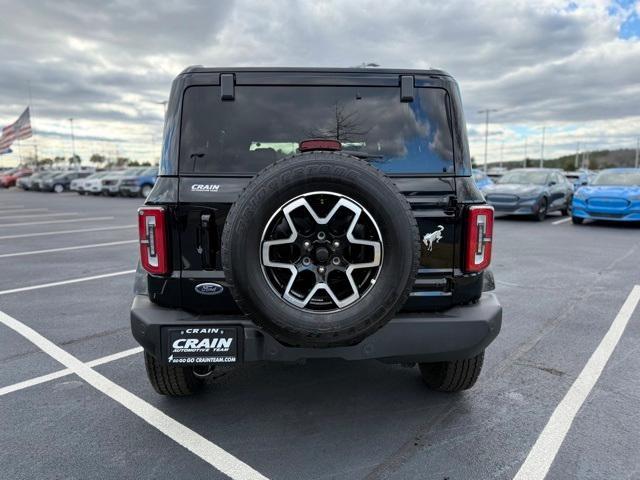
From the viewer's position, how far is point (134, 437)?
285 centimetres

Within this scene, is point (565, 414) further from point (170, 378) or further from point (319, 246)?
point (170, 378)

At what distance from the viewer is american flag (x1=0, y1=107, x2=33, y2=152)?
43.1 m

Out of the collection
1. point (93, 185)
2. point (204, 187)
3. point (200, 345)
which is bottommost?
point (93, 185)

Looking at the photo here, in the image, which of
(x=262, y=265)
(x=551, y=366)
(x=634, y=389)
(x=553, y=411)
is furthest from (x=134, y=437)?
(x=634, y=389)

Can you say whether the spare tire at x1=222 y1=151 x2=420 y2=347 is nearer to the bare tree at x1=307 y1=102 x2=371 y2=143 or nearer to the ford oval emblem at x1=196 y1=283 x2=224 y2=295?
the ford oval emblem at x1=196 y1=283 x2=224 y2=295

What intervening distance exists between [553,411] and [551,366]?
2.54ft

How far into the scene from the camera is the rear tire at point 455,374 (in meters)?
3.20

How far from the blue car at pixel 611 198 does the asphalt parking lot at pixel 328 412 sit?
8390 millimetres

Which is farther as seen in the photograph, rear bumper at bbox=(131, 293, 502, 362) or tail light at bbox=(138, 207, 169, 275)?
tail light at bbox=(138, 207, 169, 275)

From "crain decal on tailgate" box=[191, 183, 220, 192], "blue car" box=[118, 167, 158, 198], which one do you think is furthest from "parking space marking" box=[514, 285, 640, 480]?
"blue car" box=[118, 167, 158, 198]

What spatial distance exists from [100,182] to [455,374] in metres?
29.8

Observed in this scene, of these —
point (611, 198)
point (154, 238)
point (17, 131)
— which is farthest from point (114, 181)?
point (154, 238)

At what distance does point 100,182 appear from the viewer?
96.4 ft

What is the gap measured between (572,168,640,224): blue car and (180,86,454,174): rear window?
11839mm
